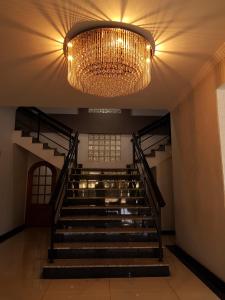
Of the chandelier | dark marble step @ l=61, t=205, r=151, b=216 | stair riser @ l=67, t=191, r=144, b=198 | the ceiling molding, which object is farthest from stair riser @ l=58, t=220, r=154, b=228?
the chandelier

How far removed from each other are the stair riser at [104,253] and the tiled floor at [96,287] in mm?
332

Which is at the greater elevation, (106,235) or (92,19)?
(92,19)

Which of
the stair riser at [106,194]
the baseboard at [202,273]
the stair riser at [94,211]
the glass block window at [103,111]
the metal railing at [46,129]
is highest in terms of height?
the glass block window at [103,111]

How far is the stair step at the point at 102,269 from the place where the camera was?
3193 mm

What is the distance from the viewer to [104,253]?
143 inches

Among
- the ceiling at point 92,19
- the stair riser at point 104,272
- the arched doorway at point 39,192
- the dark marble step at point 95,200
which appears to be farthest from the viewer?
the arched doorway at point 39,192

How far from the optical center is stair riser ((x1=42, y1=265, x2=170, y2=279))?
3.18m

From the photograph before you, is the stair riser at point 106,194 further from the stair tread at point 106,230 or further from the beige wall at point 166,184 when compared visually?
the stair tread at point 106,230

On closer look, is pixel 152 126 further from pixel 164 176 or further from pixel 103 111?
pixel 103 111

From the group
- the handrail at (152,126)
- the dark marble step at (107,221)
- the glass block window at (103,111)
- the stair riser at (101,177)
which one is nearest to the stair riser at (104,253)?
the dark marble step at (107,221)

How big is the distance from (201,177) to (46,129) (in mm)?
5313

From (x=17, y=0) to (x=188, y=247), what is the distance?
12.9ft

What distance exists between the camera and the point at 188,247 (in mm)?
3826

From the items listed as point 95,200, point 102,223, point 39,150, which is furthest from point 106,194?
point 39,150
